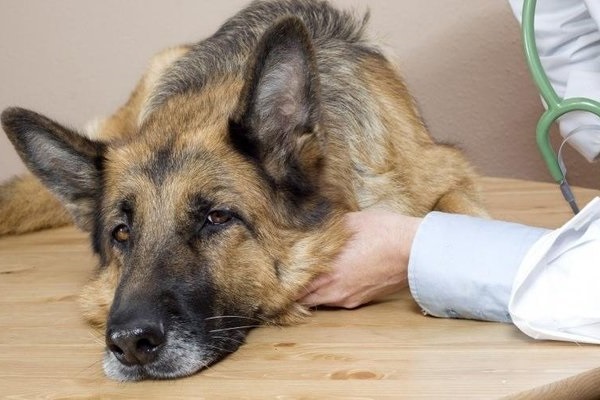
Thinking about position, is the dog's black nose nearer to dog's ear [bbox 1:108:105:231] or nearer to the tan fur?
dog's ear [bbox 1:108:105:231]

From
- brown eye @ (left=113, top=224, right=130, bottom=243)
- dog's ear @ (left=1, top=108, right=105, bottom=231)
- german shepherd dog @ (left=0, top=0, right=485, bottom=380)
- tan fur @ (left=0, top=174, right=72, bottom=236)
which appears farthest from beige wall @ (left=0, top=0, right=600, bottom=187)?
brown eye @ (left=113, top=224, right=130, bottom=243)

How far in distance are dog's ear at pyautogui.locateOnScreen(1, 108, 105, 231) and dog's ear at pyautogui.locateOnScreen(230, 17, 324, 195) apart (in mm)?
372

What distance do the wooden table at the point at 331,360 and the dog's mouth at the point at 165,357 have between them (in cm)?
2

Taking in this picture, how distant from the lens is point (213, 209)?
196cm

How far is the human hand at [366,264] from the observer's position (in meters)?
2.10

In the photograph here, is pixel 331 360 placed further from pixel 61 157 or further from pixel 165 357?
pixel 61 157

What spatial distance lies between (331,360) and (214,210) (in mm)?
391

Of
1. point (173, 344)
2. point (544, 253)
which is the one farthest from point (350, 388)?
point (544, 253)

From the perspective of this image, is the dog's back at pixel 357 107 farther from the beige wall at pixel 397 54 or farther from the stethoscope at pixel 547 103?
the beige wall at pixel 397 54

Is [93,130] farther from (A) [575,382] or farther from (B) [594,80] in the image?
(A) [575,382]

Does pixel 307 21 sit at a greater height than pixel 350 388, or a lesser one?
greater

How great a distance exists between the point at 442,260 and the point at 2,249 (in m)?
1.49

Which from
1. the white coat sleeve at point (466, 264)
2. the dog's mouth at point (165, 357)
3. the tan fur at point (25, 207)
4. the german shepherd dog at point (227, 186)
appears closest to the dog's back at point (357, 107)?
the german shepherd dog at point (227, 186)

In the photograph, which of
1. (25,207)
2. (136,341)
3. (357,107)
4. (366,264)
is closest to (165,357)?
(136,341)
